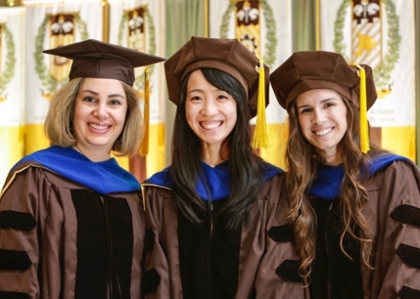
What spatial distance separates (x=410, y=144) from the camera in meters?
3.93

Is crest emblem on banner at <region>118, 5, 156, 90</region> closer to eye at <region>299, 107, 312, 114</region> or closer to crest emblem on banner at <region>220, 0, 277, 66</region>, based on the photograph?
crest emblem on banner at <region>220, 0, 277, 66</region>

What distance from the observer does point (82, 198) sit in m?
2.28

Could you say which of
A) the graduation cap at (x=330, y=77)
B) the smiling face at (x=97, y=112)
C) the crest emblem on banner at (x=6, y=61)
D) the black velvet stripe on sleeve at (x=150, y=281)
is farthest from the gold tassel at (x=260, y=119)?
the crest emblem on banner at (x=6, y=61)

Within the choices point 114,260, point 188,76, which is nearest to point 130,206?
point 114,260

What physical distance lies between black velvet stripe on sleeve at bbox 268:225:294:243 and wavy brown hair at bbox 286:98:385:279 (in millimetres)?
34

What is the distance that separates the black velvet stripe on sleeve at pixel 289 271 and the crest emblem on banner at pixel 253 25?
7.62 ft

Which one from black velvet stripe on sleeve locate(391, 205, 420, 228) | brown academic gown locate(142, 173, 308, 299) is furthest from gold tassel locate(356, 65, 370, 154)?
brown academic gown locate(142, 173, 308, 299)

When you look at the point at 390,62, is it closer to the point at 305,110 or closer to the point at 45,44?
the point at 305,110

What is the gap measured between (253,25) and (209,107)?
2236mm

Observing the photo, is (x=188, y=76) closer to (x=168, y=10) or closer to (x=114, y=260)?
(x=114, y=260)

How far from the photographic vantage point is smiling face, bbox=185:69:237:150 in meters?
2.32

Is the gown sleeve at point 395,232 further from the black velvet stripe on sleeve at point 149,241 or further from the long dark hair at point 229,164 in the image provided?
the black velvet stripe on sleeve at point 149,241

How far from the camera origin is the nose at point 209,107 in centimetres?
229

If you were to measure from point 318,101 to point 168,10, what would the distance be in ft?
8.79
